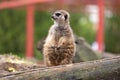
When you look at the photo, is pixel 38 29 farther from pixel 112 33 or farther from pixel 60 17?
pixel 60 17

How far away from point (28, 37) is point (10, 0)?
2.33 m

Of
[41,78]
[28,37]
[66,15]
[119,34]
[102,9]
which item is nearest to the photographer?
[41,78]

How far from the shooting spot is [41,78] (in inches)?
238

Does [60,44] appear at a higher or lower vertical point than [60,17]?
lower

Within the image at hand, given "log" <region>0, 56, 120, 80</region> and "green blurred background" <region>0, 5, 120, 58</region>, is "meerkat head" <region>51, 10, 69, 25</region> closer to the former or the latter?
"log" <region>0, 56, 120, 80</region>

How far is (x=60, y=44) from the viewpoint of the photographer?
6.95 metres

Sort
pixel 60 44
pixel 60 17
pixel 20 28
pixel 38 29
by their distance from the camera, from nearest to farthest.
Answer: pixel 60 44
pixel 60 17
pixel 38 29
pixel 20 28

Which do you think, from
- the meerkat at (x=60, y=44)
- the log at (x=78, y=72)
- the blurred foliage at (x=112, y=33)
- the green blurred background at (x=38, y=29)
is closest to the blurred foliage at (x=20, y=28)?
the green blurred background at (x=38, y=29)

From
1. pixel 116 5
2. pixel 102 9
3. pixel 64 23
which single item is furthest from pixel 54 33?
pixel 116 5

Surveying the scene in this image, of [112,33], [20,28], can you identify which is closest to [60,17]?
[112,33]

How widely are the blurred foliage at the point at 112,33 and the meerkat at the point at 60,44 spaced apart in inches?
600

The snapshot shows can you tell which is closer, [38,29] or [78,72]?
[78,72]

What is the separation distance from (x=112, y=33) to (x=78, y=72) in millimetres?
17222

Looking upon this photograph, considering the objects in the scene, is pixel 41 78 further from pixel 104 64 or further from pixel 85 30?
pixel 85 30
